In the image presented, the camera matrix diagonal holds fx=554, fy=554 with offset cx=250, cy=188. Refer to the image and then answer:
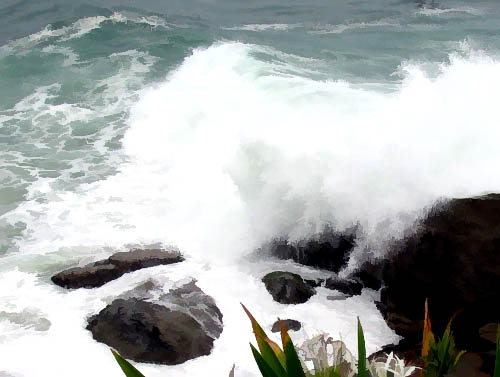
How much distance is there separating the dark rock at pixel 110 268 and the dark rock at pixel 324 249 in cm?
124

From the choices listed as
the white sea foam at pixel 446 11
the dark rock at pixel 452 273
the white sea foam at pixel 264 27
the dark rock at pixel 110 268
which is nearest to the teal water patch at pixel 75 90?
the white sea foam at pixel 264 27

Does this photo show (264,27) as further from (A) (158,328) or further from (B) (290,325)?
(A) (158,328)

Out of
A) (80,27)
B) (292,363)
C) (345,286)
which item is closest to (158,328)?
(345,286)

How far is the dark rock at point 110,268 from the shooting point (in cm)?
559

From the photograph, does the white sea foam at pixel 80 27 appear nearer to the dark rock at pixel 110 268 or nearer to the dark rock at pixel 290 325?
the dark rock at pixel 110 268

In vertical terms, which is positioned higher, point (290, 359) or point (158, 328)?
point (290, 359)

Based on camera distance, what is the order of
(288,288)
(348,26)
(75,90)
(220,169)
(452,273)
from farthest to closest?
1. (348,26)
2. (75,90)
3. (220,169)
4. (288,288)
5. (452,273)

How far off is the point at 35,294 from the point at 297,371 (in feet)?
14.0

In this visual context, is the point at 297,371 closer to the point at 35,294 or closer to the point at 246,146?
the point at 35,294

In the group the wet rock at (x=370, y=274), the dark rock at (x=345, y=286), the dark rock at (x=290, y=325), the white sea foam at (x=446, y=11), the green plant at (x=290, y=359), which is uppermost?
the white sea foam at (x=446, y=11)

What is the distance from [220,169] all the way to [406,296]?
15.3 ft

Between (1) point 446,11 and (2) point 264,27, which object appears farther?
(1) point 446,11

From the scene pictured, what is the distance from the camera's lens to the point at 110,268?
18.7 feet

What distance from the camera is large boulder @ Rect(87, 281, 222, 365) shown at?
14.6 ft
